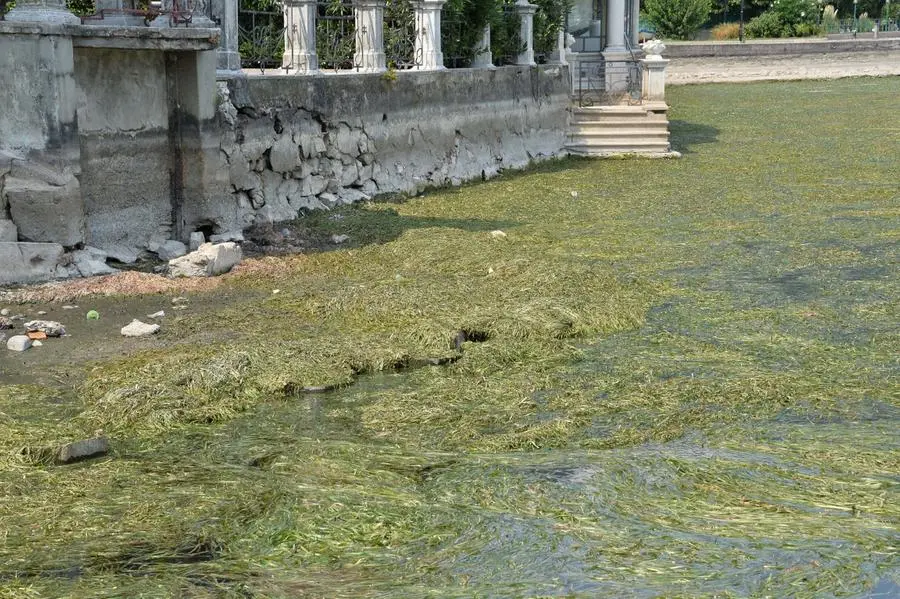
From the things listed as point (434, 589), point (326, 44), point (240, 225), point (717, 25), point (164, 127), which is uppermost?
point (717, 25)

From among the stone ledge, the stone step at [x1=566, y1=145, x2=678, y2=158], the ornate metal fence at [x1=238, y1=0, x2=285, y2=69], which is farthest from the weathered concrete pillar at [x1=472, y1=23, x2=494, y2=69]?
the stone ledge

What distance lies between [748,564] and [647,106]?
59.7 ft

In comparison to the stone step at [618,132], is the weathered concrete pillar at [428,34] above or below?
above

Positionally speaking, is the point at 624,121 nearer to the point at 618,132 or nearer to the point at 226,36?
the point at 618,132

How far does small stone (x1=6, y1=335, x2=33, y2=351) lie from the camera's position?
352 inches

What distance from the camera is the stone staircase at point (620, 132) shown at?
2216 cm

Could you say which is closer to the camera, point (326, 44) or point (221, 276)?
point (221, 276)

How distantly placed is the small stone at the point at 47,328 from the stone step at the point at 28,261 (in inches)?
53.4

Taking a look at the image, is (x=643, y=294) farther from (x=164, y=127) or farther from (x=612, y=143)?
(x=612, y=143)

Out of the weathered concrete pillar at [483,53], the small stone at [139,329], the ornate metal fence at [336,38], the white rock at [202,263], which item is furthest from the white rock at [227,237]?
the weathered concrete pillar at [483,53]

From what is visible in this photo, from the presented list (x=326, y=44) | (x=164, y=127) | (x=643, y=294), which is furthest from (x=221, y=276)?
(x=326, y=44)

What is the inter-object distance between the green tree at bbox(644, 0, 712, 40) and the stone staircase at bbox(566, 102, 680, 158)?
107ft

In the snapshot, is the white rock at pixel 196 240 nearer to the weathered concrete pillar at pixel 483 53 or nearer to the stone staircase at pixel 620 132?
the weathered concrete pillar at pixel 483 53

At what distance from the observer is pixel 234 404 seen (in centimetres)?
780
